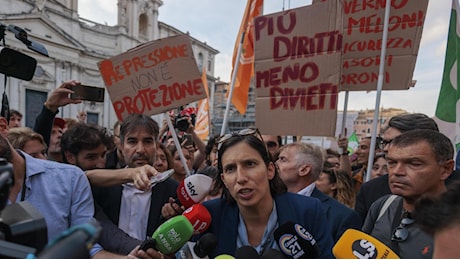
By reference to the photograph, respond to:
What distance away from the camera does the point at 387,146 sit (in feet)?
8.47

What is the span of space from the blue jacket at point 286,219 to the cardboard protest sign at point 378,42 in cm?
199

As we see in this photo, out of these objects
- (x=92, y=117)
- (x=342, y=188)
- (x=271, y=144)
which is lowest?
(x=92, y=117)

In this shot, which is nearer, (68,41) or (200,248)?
(200,248)

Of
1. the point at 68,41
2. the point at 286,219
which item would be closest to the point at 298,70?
the point at 286,219

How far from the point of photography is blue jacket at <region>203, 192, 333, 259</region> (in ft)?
5.41

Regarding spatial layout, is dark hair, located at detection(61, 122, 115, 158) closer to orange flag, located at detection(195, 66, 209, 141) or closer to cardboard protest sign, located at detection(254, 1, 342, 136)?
cardboard protest sign, located at detection(254, 1, 342, 136)

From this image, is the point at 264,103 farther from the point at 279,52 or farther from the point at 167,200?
the point at 167,200

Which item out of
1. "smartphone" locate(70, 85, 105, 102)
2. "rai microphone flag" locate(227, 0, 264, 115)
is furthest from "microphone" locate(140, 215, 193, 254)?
"rai microphone flag" locate(227, 0, 264, 115)

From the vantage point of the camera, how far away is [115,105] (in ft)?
9.89

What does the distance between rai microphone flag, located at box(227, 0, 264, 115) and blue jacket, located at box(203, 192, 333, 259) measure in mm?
2891

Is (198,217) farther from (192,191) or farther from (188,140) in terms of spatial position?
(188,140)

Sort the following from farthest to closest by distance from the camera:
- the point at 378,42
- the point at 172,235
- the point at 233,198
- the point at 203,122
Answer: the point at 203,122
the point at 378,42
the point at 233,198
the point at 172,235

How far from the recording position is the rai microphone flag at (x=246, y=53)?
4488mm

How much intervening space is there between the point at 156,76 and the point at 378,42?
6.95 ft
